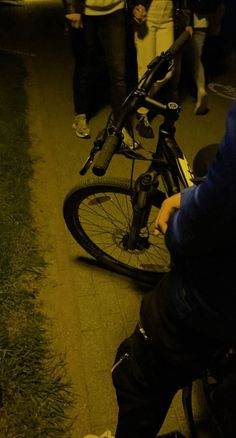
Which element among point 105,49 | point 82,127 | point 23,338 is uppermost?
point 105,49

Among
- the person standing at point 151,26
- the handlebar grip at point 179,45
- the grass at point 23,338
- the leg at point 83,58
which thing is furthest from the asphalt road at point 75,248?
the handlebar grip at point 179,45

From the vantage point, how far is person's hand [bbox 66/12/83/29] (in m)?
3.95

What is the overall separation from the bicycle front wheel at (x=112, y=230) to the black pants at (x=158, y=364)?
1.12m

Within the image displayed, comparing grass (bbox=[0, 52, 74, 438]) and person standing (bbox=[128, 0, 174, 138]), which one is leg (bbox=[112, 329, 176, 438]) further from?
person standing (bbox=[128, 0, 174, 138])

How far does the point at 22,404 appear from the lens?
8.27ft

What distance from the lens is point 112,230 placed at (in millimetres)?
3539

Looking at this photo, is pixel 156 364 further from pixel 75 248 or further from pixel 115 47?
pixel 115 47

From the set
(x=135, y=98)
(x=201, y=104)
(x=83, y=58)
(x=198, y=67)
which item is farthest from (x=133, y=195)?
(x=198, y=67)

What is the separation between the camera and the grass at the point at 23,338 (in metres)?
2.47

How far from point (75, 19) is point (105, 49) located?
41 cm

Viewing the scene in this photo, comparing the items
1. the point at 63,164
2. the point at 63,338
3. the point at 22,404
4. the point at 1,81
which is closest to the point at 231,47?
the point at 1,81

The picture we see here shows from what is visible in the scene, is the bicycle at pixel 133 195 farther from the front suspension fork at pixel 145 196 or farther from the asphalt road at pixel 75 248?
the asphalt road at pixel 75 248

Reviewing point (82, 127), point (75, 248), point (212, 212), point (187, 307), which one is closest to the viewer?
point (212, 212)

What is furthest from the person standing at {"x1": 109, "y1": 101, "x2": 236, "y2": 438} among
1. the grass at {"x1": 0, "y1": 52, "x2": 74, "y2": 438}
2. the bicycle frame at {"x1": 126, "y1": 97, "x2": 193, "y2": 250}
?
the bicycle frame at {"x1": 126, "y1": 97, "x2": 193, "y2": 250}
